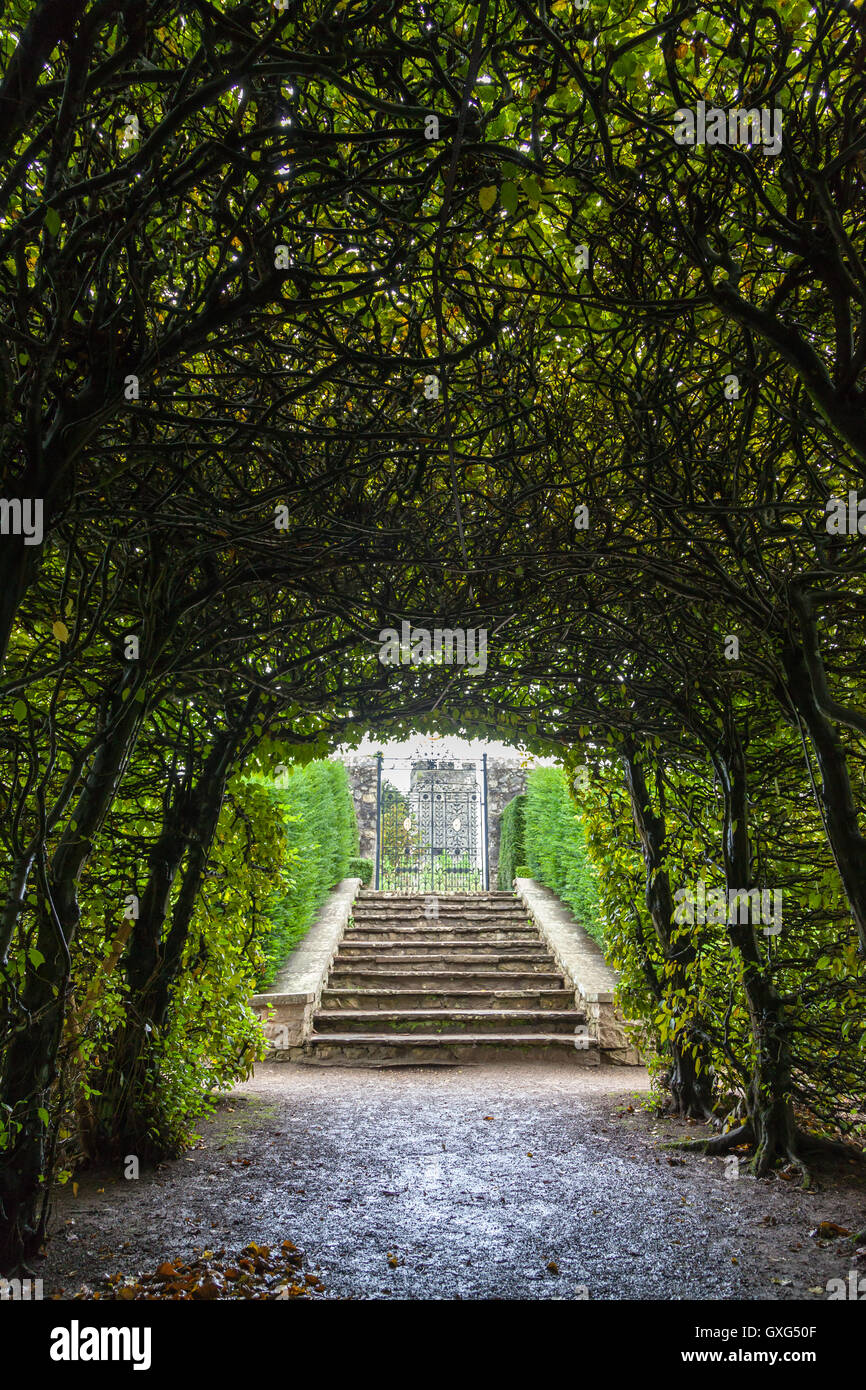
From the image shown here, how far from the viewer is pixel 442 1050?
24.0ft

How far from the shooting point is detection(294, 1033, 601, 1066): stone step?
7.25 metres

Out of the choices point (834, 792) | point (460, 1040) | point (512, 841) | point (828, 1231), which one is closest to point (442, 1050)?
point (460, 1040)

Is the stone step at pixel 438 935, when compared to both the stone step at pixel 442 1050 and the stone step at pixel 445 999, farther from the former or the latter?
the stone step at pixel 442 1050

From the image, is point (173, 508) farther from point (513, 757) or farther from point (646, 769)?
point (513, 757)

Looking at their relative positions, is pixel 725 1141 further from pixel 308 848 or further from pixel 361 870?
pixel 361 870

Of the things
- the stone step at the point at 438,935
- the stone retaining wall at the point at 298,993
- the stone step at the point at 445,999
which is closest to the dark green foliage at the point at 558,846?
the stone step at the point at 438,935

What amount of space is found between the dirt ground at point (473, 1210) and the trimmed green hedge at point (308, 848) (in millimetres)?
2350

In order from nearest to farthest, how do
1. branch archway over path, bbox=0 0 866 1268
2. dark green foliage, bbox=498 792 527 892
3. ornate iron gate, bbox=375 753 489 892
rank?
branch archway over path, bbox=0 0 866 1268 < dark green foliage, bbox=498 792 527 892 < ornate iron gate, bbox=375 753 489 892

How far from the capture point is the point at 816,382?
191 centimetres

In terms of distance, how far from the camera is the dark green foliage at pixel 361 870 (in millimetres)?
14336

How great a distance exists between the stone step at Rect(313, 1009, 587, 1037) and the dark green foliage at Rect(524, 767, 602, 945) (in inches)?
53.1

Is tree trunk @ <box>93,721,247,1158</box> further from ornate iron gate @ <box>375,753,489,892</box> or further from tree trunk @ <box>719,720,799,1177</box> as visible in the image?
ornate iron gate @ <box>375,753,489,892</box>

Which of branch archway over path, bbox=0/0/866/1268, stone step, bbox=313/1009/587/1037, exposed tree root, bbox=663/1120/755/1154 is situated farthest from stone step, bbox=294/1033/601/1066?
exposed tree root, bbox=663/1120/755/1154

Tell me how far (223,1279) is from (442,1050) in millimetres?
4911
